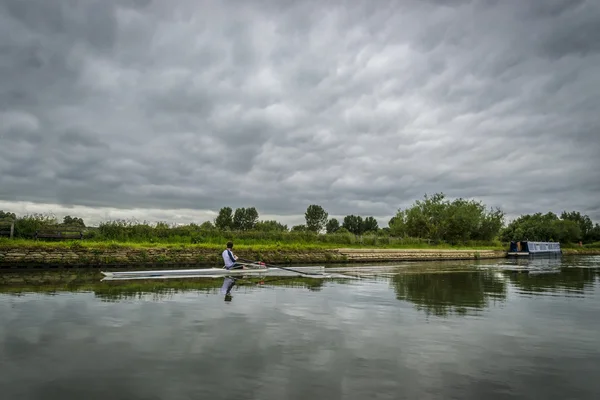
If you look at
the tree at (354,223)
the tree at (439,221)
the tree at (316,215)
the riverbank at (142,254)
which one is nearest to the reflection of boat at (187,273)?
the riverbank at (142,254)

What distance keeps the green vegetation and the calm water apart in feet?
51.6

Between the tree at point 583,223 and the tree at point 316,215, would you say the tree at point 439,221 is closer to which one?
the tree at point 316,215

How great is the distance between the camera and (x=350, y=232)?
80.1 meters

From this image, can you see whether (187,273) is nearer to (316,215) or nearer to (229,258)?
(229,258)

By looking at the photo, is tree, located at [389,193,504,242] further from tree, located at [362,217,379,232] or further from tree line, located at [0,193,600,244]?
tree, located at [362,217,379,232]

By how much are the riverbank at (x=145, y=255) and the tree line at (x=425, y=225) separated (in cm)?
454

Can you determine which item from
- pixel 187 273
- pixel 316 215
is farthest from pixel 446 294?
pixel 316 215

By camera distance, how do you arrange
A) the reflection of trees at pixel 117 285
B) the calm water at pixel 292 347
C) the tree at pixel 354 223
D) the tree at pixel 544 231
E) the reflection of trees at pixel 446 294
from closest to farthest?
the calm water at pixel 292 347 → the reflection of trees at pixel 446 294 → the reflection of trees at pixel 117 285 → the tree at pixel 544 231 → the tree at pixel 354 223

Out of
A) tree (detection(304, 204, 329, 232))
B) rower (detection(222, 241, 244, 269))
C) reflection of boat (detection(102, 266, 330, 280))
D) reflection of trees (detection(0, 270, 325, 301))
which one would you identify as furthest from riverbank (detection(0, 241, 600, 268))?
tree (detection(304, 204, 329, 232))

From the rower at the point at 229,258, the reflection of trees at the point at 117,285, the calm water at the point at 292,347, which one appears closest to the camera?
the calm water at the point at 292,347

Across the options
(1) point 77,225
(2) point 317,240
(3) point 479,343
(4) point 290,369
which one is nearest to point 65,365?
(4) point 290,369

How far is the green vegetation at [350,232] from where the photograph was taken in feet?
94.2

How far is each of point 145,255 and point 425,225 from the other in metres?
49.2

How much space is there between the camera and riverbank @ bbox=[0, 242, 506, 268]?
71.1 ft
